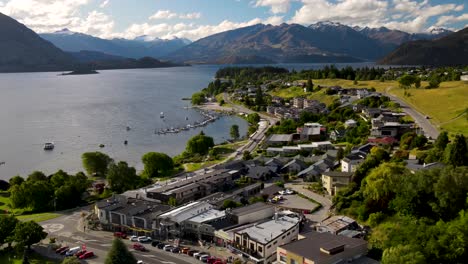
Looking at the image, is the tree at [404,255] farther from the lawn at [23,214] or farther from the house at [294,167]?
the lawn at [23,214]

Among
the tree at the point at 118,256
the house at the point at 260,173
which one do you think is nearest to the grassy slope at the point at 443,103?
the house at the point at 260,173

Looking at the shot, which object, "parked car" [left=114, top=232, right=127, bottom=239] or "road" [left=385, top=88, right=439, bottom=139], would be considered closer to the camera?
"parked car" [left=114, top=232, right=127, bottom=239]

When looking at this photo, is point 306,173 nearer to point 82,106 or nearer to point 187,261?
point 187,261

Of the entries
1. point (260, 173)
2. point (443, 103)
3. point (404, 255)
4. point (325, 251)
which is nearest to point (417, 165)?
point (260, 173)

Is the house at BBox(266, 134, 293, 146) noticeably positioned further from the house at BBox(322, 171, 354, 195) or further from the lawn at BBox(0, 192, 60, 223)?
the lawn at BBox(0, 192, 60, 223)

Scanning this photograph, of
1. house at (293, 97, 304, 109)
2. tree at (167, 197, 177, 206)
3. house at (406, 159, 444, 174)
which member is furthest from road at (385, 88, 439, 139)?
tree at (167, 197, 177, 206)

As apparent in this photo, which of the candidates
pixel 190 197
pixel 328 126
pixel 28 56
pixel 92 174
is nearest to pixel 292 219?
pixel 190 197
